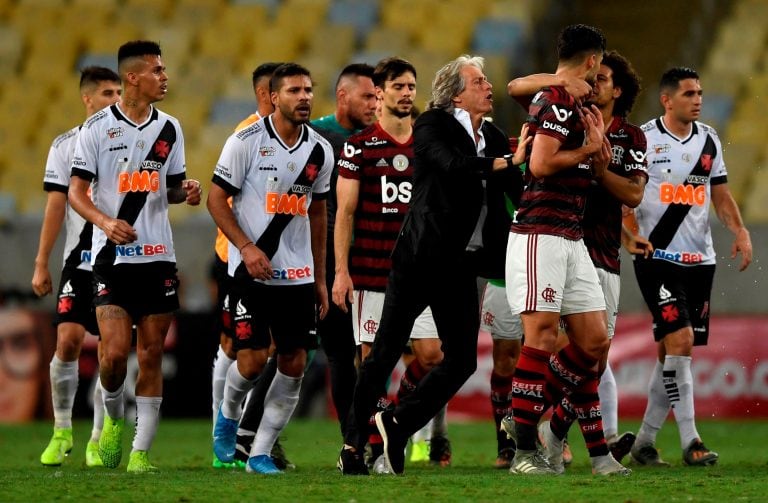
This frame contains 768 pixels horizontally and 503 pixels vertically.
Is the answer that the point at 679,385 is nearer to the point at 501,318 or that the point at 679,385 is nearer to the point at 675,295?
the point at 675,295

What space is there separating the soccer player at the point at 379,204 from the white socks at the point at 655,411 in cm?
185

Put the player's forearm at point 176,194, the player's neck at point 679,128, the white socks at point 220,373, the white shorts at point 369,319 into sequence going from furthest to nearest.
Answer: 1. the player's neck at point 679,128
2. the white socks at point 220,373
3. the white shorts at point 369,319
4. the player's forearm at point 176,194

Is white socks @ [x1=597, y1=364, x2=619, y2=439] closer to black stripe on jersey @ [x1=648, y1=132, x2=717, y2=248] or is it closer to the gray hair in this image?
black stripe on jersey @ [x1=648, y1=132, x2=717, y2=248]

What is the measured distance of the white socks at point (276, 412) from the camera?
30.0 feet

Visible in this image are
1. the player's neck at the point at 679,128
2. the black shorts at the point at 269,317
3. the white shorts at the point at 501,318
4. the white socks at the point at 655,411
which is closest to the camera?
the black shorts at the point at 269,317

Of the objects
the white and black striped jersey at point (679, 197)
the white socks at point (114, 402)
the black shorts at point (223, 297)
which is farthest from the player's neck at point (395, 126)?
the white socks at point (114, 402)

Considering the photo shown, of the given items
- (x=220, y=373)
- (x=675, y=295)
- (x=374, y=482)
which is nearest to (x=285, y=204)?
(x=220, y=373)

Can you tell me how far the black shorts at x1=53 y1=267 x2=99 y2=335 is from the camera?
34.3 feet

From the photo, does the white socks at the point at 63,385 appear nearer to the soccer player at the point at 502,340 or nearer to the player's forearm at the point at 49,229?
the player's forearm at the point at 49,229

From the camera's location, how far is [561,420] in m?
9.02

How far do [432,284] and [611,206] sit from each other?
1.66 meters

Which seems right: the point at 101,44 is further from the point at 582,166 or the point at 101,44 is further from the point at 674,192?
the point at 582,166

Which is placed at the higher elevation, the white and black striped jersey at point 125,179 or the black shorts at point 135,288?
the white and black striped jersey at point 125,179

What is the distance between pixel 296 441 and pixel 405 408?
4.66m
